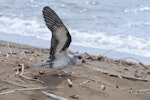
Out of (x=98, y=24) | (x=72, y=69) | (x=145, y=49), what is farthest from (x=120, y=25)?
(x=72, y=69)

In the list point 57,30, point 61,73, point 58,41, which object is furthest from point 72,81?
point 57,30

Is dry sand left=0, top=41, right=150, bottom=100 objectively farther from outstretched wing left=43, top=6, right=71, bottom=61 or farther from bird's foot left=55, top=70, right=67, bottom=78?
outstretched wing left=43, top=6, right=71, bottom=61

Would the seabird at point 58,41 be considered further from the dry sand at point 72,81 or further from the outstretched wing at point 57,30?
the dry sand at point 72,81

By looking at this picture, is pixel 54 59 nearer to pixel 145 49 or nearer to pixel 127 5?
pixel 145 49

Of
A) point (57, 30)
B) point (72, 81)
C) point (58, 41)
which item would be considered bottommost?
point (72, 81)

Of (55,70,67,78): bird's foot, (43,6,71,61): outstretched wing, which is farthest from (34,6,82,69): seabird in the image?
(55,70,67,78): bird's foot

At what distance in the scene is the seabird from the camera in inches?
194

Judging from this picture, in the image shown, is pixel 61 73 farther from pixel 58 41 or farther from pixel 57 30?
pixel 57 30

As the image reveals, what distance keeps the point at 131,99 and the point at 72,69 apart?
947 millimetres

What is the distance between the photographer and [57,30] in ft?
16.3

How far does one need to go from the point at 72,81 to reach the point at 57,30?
564 mm

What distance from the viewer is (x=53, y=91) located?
192 inches

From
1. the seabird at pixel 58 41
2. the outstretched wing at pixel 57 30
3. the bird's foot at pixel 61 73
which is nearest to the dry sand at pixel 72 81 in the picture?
the bird's foot at pixel 61 73

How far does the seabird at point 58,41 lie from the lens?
4938 millimetres
